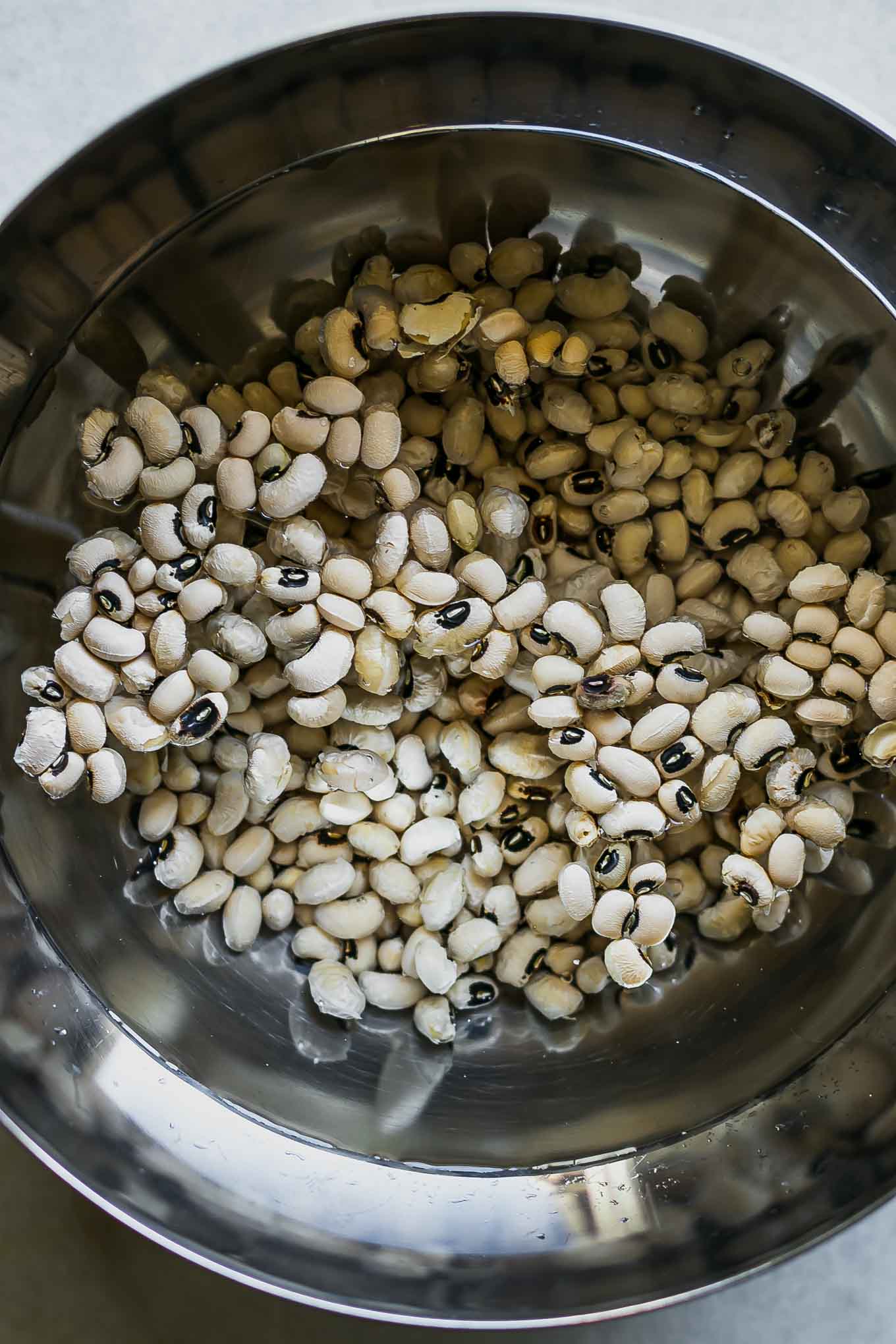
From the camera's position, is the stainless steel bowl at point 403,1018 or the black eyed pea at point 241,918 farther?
the black eyed pea at point 241,918

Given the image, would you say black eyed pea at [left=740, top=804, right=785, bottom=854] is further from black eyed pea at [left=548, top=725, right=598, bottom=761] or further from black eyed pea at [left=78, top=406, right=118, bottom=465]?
black eyed pea at [left=78, top=406, right=118, bottom=465]

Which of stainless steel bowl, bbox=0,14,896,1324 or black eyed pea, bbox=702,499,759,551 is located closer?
stainless steel bowl, bbox=0,14,896,1324

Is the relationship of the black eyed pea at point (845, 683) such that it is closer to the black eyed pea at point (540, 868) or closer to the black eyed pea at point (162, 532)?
the black eyed pea at point (540, 868)

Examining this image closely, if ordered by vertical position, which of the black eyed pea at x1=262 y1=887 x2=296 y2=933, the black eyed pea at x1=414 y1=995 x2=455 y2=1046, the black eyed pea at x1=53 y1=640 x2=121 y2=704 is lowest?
the black eyed pea at x1=262 y1=887 x2=296 y2=933

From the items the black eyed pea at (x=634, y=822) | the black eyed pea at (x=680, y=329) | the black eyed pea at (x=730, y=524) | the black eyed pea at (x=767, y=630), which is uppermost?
the black eyed pea at (x=680, y=329)

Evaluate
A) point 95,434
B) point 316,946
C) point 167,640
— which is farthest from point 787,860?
point 95,434

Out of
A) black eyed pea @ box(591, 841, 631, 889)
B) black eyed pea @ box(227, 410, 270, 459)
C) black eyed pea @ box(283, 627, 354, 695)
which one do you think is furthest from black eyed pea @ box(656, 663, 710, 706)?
black eyed pea @ box(227, 410, 270, 459)

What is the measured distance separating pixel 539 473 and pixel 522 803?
25cm

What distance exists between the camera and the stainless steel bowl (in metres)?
0.66

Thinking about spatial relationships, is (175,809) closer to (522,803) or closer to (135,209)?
(522,803)

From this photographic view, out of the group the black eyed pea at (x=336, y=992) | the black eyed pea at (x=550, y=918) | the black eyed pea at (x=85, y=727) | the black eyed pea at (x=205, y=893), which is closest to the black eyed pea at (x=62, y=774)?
the black eyed pea at (x=85, y=727)

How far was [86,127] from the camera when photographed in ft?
2.65

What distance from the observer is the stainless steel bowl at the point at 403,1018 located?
66 cm

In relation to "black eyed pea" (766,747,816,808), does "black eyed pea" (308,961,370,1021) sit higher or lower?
lower
